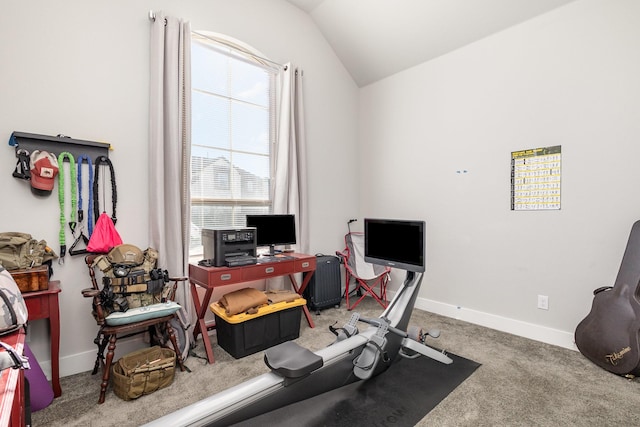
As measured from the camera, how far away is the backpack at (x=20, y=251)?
6.40 feet

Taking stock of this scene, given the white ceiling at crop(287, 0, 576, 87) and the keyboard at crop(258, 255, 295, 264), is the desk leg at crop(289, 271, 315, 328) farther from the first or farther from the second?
the white ceiling at crop(287, 0, 576, 87)

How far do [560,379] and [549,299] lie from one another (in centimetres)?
87

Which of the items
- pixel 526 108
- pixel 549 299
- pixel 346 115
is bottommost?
Answer: pixel 549 299

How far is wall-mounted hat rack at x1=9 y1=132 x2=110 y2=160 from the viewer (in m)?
2.14

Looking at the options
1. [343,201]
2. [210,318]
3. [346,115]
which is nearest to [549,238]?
[343,201]

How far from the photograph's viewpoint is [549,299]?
9.50ft

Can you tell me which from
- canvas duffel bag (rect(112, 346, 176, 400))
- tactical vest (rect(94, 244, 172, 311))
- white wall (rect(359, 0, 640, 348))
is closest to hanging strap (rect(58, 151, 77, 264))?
tactical vest (rect(94, 244, 172, 311))

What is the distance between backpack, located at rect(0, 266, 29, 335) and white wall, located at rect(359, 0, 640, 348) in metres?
3.54

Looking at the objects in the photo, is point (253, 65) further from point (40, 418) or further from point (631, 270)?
→ point (631, 270)

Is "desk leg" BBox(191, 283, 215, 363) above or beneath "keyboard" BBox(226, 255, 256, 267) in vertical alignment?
beneath

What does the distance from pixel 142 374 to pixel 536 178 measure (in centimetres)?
354

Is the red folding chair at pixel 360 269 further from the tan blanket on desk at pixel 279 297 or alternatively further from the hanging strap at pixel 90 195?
the hanging strap at pixel 90 195

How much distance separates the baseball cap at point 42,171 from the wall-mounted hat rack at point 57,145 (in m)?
0.06

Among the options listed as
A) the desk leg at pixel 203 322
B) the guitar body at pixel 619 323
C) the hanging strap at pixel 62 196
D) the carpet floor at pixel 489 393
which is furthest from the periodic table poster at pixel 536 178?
the hanging strap at pixel 62 196
